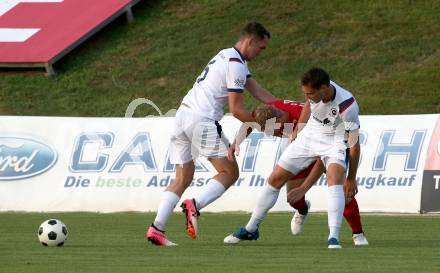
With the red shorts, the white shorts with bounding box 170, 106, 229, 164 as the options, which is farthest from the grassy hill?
the white shorts with bounding box 170, 106, 229, 164

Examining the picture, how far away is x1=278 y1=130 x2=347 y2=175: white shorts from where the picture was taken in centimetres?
1122

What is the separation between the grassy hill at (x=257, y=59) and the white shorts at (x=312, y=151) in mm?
13986

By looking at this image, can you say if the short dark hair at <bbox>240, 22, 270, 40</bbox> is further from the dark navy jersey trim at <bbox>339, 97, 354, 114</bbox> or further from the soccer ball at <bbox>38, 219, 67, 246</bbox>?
the soccer ball at <bbox>38, 219, 67, 246</bbox>

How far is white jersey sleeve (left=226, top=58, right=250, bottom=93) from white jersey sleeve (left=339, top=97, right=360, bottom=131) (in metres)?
1.04

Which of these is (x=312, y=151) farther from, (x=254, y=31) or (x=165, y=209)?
(x=165, y=209)

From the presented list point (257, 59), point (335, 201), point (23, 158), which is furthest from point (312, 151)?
point (257, 59)

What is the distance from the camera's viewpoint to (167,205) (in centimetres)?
1152

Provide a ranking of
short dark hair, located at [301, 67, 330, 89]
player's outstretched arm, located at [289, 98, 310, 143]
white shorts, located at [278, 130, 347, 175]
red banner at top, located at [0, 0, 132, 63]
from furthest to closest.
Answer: red banner at top, located at [0, 0, 132, 63] → player's outstretched arm, located at [289, 98, 310, 143] → white shorts, located at [278, 130, 347, 175] → short dark hair, located at [301, 67, 330, 89]

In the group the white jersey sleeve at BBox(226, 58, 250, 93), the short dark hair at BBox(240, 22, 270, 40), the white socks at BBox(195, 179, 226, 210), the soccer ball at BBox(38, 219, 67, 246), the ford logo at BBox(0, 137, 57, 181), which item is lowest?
the ford logo at BBox(0, 137, 57, 181)

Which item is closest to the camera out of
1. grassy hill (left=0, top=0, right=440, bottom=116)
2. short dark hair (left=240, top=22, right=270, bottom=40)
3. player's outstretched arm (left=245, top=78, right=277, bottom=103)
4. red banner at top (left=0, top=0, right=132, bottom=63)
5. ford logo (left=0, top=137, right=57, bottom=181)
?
short dark hair (left=240, top=22, right=270, bottom=40)

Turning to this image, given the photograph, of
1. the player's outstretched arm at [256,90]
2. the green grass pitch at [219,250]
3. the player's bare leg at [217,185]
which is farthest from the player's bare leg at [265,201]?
the player's outstretched arm at [256,90]

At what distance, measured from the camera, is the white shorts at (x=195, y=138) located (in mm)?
11570

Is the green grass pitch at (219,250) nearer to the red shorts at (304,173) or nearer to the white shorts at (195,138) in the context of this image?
the red shorts at (304,173)

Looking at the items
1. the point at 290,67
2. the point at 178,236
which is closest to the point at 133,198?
the point at 178,236
